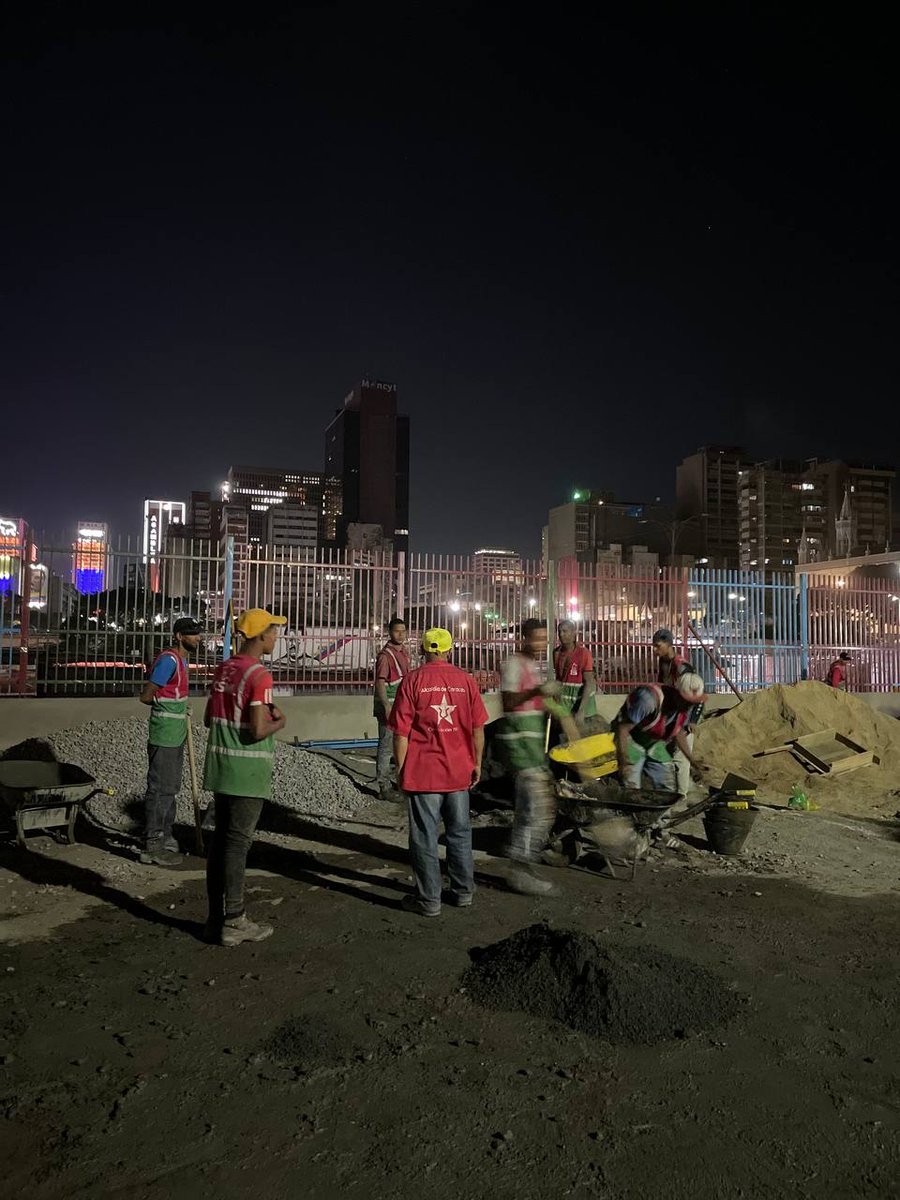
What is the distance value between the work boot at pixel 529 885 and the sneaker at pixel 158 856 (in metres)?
2.82

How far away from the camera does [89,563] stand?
12.8 metres

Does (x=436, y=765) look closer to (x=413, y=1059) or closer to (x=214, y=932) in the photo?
(x=214, y=932)

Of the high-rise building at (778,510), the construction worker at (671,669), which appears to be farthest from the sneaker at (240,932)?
the high-rise building at (778,510)

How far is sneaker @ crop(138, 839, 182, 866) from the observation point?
22.5 feet

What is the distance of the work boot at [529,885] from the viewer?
20.1 feet

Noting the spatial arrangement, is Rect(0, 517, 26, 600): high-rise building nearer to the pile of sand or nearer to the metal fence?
the metal fence

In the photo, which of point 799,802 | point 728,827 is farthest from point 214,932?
point 799,802

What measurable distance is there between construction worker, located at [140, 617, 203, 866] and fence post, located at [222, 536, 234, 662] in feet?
20.1

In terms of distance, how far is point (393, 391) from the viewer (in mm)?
190125

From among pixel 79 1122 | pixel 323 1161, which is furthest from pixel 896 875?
pixel 79 1122

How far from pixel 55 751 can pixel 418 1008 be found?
7000 millimetres

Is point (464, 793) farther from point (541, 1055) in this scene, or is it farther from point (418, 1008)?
point (541, 1055)

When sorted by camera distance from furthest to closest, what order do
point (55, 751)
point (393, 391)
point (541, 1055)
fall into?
point (393, 391) → point (55, 751) → point (541, 1055)

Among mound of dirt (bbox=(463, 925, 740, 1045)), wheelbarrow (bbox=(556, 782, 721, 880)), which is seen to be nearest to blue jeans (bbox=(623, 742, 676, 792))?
wheelbarrow (bbox=(556, 782, 721, 880))
